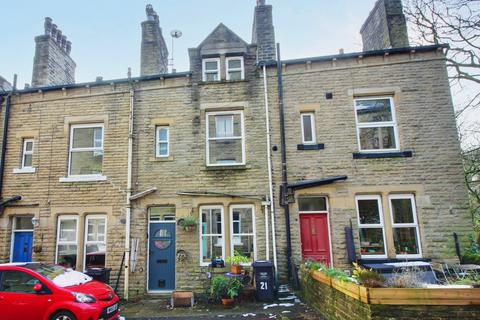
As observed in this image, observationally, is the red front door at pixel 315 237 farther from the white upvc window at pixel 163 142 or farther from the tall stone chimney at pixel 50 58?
the tall stone chimney at pixel 50 58

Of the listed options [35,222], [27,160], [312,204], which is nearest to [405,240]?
[312,204]

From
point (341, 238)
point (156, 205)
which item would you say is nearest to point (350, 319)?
point (341, 238)

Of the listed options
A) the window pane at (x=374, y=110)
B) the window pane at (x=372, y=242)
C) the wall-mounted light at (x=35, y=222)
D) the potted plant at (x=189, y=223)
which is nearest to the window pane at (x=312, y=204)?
the window pane at (x=372, y=242)

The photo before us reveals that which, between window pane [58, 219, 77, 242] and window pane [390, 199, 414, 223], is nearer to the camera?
window pane [390, 199, 414, 223]

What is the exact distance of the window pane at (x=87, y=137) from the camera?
491 inches

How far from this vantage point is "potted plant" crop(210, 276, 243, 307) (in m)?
9.09

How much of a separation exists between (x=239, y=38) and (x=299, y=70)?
2711 mm

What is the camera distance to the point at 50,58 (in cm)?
1413

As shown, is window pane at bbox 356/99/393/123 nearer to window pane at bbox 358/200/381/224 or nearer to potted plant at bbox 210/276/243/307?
window pane at bbox 358/200/381/224

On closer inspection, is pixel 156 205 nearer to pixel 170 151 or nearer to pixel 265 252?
pixel 170 151

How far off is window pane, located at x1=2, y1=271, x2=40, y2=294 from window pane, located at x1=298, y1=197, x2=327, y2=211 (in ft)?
26.0

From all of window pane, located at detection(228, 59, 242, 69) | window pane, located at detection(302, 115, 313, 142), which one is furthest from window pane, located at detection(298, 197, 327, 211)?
window pane, located at detection(228, 59, 242, 69)

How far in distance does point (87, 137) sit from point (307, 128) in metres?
8.62

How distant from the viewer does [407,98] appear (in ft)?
37.0
